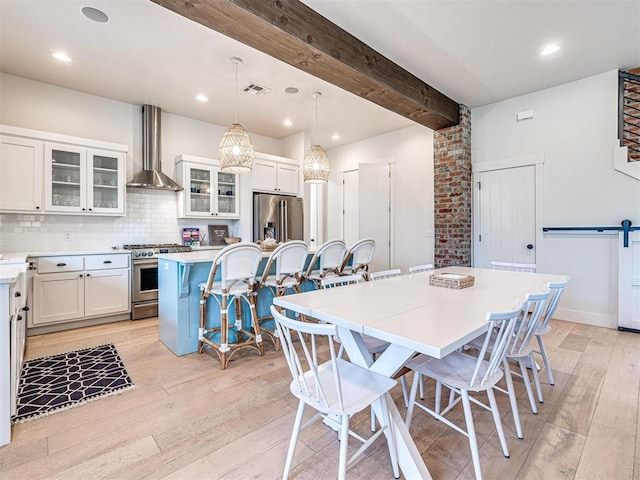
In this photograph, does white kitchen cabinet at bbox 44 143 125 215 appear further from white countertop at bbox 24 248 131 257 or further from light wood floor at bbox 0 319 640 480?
light wood floor at bbox 0 319 640 480

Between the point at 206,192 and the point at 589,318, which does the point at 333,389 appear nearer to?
the point at 589,318

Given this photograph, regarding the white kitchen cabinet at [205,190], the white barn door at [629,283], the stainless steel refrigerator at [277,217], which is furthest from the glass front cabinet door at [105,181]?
the white barn door at [629,283]

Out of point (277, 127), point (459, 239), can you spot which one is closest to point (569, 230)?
point (459, 239)

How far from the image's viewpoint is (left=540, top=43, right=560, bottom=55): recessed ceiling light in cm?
307

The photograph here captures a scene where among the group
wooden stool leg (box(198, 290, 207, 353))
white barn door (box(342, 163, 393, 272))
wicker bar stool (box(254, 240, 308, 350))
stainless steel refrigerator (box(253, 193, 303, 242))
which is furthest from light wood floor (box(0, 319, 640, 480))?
white barn door (box(342, 163, 393, 272))

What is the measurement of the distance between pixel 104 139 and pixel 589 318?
6470mm

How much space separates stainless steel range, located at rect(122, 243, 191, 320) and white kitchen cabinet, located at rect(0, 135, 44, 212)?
1063 mm

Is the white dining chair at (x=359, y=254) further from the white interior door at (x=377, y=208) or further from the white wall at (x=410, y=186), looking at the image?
the white interior door at (x=377, y=208)

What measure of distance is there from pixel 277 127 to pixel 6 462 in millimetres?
4987

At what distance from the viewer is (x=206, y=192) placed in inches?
193

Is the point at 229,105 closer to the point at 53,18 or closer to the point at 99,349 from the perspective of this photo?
the point at 53,18

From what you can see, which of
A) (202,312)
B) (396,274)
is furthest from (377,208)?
(202,312)

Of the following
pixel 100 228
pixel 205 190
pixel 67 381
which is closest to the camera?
pixel 67 381

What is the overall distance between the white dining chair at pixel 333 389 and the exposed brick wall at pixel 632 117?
3.97 metres
